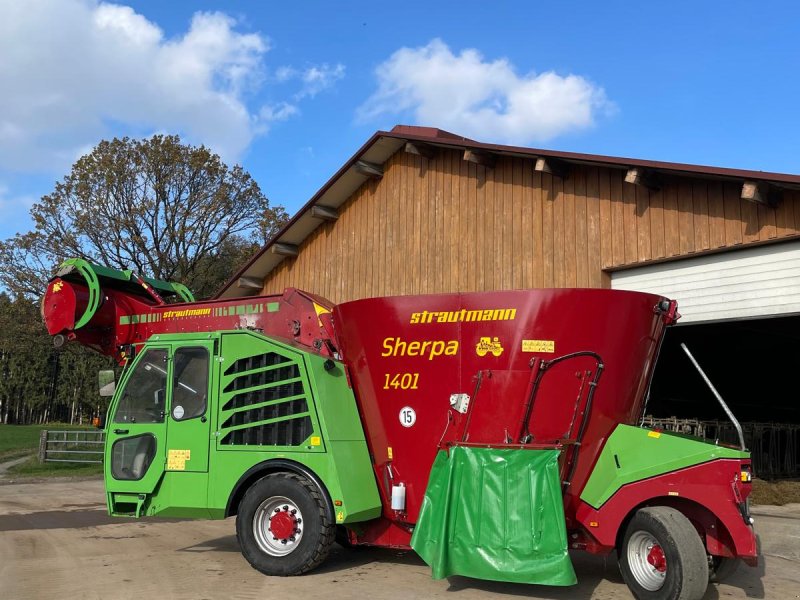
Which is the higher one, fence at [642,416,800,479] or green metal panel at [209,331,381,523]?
green metal panel at [209,331,381,523]

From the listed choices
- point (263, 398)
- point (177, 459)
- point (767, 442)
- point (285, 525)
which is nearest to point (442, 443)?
point (285, 525)

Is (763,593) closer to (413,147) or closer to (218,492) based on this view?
(218,492)

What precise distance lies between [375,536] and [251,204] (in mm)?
29274

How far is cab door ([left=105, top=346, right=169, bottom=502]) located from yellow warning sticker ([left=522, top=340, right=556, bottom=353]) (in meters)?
3.93

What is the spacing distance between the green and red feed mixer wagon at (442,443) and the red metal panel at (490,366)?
2 cm

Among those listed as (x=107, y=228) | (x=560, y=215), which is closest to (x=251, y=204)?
(x=107, y=228)

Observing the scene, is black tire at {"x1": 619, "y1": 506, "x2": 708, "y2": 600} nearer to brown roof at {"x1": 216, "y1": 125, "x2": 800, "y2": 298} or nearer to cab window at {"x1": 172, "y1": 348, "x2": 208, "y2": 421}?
cab window at {"x1": 172, "y1": 348, "x2": 208, "y2": 421}

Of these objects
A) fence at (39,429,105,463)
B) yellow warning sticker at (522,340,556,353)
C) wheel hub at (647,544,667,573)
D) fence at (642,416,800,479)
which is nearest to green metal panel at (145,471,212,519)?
yellow warning sticker at (522,340,556,353)

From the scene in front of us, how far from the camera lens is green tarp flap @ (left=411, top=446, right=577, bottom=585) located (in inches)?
227

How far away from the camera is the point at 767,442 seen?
17.6m

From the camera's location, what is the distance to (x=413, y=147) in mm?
14203

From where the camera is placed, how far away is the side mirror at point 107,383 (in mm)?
7875

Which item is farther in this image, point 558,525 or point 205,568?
point 205,568

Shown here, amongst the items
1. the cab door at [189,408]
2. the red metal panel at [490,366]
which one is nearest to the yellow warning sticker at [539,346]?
the red metal panel at [490,366]
